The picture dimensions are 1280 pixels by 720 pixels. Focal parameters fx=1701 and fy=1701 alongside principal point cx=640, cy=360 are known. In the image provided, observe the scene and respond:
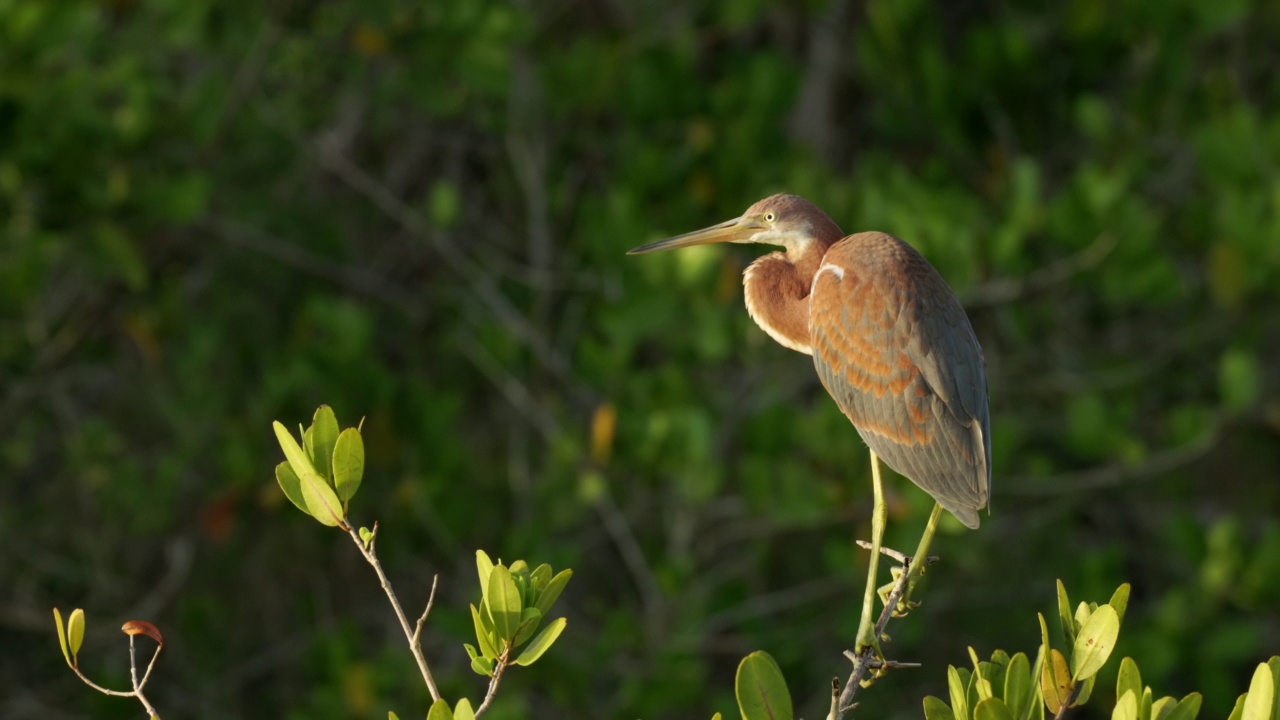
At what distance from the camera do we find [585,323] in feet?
22.5

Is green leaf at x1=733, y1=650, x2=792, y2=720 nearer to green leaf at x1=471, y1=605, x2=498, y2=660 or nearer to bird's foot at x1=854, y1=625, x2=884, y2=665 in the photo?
green leaf at x1=471, y1=605, x2=498, y2=660

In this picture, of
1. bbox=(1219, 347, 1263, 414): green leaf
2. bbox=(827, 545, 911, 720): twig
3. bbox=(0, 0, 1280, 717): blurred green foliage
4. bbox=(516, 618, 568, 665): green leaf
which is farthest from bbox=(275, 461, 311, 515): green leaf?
bbox=(1219, 347, 1263, 414): green leaf

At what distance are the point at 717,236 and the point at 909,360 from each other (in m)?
0.67

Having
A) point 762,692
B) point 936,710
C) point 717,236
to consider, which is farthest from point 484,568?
point 717,236

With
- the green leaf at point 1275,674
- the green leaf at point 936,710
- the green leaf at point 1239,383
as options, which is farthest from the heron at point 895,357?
the green leaf at point 1239,383

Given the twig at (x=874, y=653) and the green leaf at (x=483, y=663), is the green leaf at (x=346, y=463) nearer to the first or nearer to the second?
the green leaf at (x=483, y=663)

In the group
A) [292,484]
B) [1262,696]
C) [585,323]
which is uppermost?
[292,484]

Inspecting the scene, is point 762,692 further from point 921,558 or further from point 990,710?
point 921,558

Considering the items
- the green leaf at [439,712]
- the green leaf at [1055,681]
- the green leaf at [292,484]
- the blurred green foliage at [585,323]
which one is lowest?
the blurred green foliage at [585,323]

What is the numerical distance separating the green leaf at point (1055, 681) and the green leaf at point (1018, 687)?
0.08 ft

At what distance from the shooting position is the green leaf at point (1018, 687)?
2.28 metres

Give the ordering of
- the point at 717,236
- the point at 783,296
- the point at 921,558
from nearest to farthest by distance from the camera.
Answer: the point at 921,558 → the point at 783,296 → the point at 717,236

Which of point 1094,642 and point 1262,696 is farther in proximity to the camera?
point 1094,642

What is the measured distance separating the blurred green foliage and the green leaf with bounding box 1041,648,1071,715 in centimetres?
331
